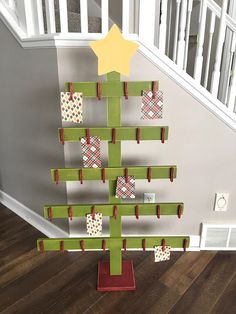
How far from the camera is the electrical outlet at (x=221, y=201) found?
166 cm

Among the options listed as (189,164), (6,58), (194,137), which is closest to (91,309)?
(189,164)

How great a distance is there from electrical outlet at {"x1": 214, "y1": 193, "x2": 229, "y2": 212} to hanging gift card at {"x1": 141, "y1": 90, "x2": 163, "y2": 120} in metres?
0.74

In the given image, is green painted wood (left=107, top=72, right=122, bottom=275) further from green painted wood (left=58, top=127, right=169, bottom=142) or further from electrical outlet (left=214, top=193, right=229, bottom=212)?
electrical outlet (left=214, top=193, right=229, bottom=212)

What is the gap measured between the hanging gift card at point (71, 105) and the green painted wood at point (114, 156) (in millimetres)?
132

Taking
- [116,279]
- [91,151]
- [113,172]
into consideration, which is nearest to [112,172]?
[113,172]

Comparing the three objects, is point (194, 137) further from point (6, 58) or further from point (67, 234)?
point (6, 58)

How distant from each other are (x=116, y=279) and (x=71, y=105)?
0.98m

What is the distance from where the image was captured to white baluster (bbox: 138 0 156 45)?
1.35 m

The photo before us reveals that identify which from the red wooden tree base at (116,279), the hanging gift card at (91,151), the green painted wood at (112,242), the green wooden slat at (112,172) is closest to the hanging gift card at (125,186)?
the green wooden slat at (112,172)

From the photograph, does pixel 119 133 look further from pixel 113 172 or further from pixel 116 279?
pixel 116 279

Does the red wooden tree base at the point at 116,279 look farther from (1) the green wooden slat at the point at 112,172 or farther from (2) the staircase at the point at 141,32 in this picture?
(2) the staircase at the point at 141,32

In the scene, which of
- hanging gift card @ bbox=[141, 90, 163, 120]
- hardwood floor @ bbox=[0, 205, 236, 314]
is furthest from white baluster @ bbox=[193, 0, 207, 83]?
hardwood floor @ bbox=[0, 205, 236, 314]

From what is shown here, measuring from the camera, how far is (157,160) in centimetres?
159

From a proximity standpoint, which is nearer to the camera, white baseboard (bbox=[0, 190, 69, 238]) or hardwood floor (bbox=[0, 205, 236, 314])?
hardwood floor (bbox=[0, 205, 236, 314])
